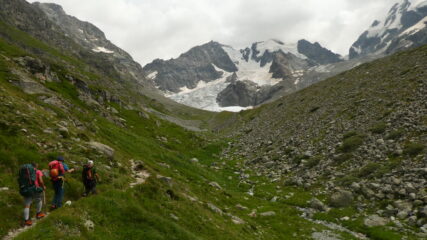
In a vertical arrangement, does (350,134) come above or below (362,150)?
above

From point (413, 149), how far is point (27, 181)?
30845 millimetres

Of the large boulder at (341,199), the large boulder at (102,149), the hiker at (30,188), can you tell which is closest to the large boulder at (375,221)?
A: the large boulder at (341,199)

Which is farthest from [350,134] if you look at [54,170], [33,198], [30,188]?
[30,188]

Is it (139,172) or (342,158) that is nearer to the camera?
(139,172)

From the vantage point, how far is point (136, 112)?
230 feet

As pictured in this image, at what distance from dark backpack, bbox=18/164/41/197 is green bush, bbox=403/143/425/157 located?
30.1m

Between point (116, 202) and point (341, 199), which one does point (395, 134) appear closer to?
point (341, 199)

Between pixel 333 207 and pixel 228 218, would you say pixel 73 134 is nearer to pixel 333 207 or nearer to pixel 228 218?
pixel 228 218

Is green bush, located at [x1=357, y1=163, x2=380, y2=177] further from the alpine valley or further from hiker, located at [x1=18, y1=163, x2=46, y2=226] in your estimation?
hiker, located at [x1=18, y1=163, x2=46, y2=226]

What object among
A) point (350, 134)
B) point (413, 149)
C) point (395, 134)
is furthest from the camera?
point (350, 134)

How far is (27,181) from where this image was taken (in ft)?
47.0

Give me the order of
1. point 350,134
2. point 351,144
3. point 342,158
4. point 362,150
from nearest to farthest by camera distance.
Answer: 1. point 362,150
2. point 342,158
3. point 351,144
4. point 350,134

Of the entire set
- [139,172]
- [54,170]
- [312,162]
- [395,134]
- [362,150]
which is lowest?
[139,172]

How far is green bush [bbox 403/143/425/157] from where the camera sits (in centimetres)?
2828
